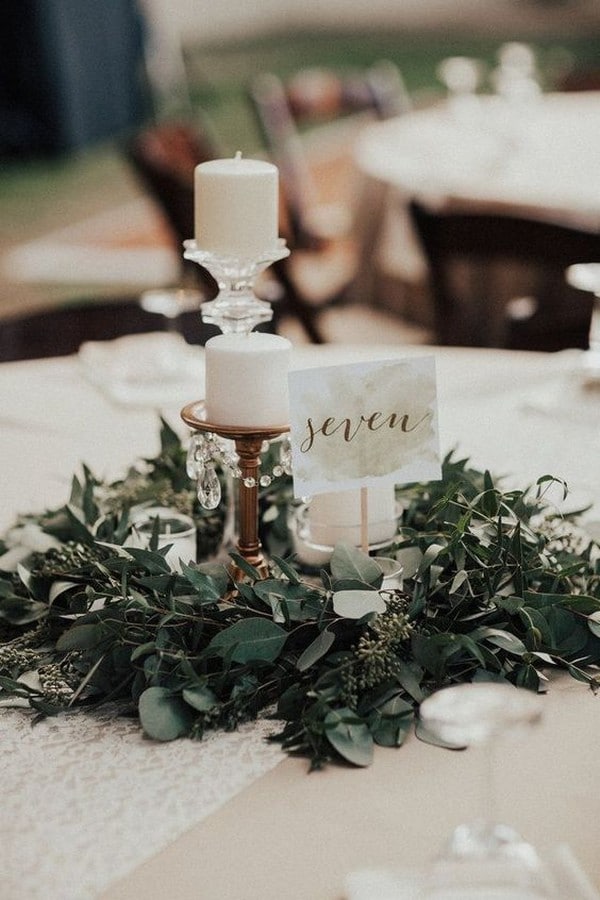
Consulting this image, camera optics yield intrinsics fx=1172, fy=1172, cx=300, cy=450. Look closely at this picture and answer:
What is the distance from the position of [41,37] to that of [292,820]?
7.33 metres

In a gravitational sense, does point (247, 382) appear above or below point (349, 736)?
above

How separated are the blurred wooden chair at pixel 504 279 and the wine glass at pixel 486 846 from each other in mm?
1526

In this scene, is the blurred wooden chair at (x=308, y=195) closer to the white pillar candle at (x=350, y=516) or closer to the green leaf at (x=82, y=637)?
the white pillar candle at (x=350, y=516)

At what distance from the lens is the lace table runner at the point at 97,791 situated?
0.73 metres

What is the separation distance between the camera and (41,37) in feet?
24.1

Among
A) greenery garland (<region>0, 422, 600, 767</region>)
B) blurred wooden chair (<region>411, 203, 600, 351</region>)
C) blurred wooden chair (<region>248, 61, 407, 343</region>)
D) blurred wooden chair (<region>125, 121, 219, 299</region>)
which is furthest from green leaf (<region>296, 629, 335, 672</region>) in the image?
blurred wooden chair (<region>248, 61, 407, 343</region>)

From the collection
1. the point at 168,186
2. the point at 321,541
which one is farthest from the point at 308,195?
the point at 321,541

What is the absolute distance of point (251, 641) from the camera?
86 cm

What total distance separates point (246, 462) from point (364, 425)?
101mm

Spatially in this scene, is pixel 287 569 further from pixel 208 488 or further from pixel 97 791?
pixel 97 791

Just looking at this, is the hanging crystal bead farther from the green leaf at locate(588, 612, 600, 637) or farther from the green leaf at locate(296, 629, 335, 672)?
the green leaf at locate(588, 612, 600, 637)

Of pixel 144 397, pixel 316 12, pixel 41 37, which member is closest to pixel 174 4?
pixel 316 12

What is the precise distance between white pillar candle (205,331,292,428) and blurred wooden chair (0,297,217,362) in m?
0.99

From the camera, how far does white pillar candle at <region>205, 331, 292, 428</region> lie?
2.98 ft
